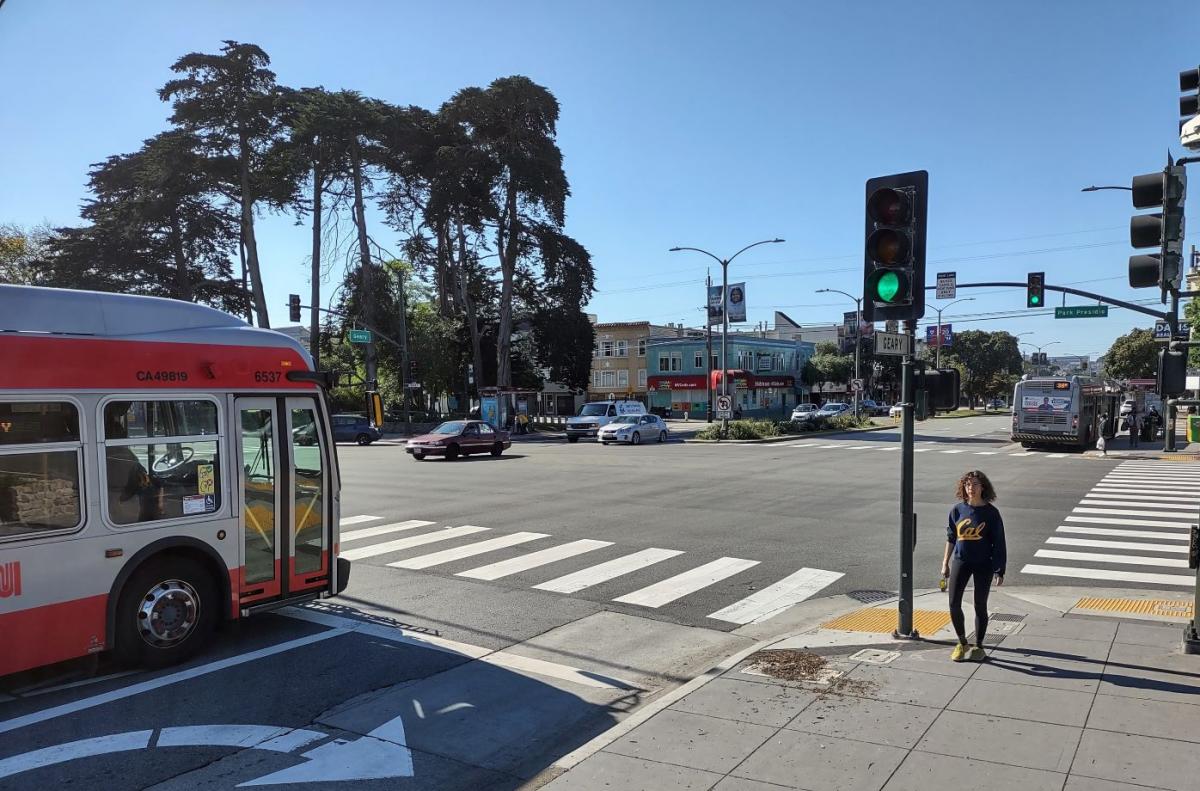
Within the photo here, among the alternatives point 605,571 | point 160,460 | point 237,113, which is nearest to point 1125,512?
point 605,571

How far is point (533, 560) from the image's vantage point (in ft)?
36.0

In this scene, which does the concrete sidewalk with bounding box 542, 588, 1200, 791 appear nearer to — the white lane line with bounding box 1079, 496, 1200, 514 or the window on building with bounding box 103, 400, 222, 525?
the window on building with bounding box 103, 400, 222, 525

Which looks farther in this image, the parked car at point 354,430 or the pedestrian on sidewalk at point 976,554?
the parked car at point 354,430

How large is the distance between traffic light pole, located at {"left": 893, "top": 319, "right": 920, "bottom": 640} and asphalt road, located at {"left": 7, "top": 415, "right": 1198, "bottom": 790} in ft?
4.65

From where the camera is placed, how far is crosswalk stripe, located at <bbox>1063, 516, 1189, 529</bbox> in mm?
13602

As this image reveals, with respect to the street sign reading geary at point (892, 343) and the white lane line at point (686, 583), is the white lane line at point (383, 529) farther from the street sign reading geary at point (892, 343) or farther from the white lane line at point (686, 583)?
the street sign reading geary at point (892, 343)

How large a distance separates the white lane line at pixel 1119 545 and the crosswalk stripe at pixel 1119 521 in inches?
72.1

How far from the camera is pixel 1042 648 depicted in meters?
6.61

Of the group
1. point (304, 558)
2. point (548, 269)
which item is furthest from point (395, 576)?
point (548, 269)

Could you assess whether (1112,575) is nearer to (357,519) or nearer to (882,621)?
(882,621)

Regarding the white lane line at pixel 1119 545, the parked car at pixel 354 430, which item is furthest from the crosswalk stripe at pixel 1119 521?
the parked car at pixel 354 430

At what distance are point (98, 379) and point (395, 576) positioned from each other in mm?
4776

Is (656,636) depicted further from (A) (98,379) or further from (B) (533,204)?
Result: (B) (533,204)

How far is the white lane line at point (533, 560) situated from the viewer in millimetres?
10190
